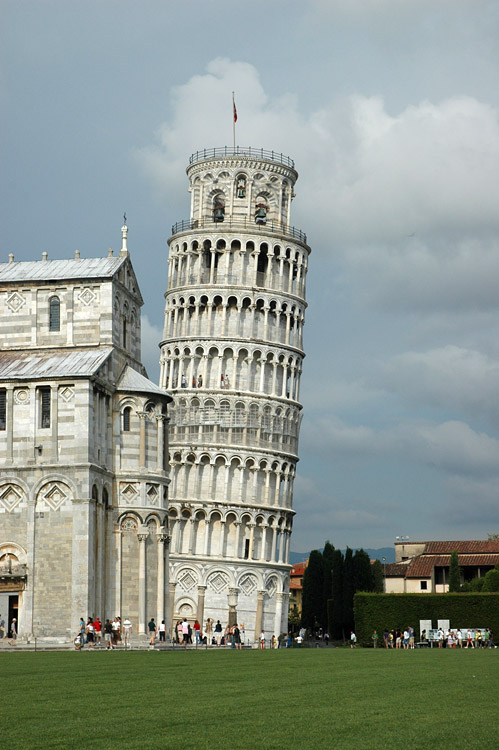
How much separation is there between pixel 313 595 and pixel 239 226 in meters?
41.6

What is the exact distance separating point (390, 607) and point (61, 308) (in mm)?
29713

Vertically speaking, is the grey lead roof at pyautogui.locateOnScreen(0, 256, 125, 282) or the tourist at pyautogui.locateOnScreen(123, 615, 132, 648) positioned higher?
the grey lead roof at pyautogui.locateOnScreen(0, 256, 125, 282)

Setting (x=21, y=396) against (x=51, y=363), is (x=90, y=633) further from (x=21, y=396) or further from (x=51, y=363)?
(x=51, y=363)

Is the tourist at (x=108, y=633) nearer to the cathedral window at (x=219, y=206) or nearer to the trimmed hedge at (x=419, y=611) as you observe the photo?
the trimmed hedge at (x=419, y=611)

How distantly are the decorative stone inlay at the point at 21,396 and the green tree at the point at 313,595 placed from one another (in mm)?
67099

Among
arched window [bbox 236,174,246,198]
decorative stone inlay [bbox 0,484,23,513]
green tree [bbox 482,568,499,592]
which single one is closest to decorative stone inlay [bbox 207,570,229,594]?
green tree [bbox 482,568,499,592]

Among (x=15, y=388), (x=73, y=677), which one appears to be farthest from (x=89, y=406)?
(x=73, y=677)

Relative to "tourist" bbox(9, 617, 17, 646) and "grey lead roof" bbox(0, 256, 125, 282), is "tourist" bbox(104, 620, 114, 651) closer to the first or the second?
"tourist" bbox(9, 617, 17, 646)

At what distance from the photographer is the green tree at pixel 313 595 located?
12250 centimetres

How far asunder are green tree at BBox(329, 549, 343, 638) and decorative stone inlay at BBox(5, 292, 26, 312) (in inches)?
2102

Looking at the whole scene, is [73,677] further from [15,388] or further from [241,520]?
[241,520]

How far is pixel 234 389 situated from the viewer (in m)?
101

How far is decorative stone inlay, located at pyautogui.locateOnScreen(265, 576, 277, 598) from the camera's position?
100812mm

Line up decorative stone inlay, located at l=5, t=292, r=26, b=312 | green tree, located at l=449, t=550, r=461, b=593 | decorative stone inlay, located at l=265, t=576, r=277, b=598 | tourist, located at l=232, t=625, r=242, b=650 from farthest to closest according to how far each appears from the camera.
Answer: decorative stone inlay, located at l=265, t=576, r=277, b=598 → green tree, located at l=449, t=550, r=461, b=593 → decorative stone inlay, located at l=5, t=292, r=26, b=312 → tourist, located at l=232, t=625, r=242, b=650
